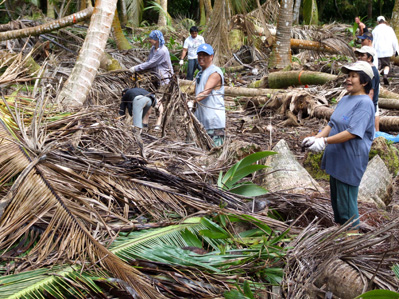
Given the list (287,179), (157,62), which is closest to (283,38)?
(157,62)

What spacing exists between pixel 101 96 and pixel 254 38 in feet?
23.1

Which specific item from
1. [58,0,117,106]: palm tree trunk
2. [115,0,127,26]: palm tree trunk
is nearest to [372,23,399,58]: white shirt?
[58,0,117,106]: palm tree trunk

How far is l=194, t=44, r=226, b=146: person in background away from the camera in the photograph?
5.07 m

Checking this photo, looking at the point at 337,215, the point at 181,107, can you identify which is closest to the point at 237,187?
the point at 337,215

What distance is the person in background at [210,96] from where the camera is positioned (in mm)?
5070

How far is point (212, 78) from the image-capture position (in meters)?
5.06

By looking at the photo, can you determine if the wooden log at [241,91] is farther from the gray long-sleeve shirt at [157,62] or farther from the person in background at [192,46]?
the gray long-sleeve shirt at [157,62]

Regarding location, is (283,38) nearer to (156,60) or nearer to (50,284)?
(156,60)

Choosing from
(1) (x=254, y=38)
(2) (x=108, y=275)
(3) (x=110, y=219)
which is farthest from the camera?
(1) (x=254, y=38)

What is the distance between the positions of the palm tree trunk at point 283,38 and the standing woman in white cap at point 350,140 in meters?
8.48

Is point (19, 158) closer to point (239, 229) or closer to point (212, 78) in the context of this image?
point (239, 229)

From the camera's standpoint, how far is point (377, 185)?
5082 millimetres

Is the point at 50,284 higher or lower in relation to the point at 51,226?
lower

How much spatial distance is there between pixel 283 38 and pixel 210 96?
7.26 metres
